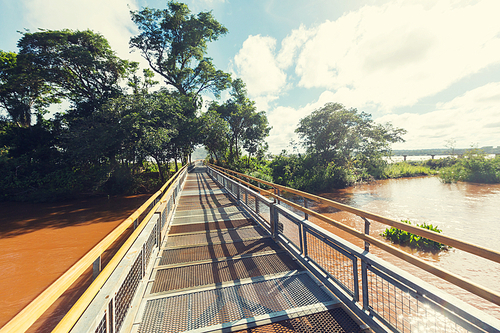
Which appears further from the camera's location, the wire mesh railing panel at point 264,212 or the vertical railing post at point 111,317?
the wire mesh railing panel at point 264,212

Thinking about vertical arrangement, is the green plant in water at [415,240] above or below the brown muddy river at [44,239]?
above

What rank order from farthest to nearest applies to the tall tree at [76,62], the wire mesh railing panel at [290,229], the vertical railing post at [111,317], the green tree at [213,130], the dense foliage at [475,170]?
the green tree at [213,130] < the dense foliage at [475,170] < the tall tree at [76,62] < the wire mesh railing panel at [290,229] < the vertical railing post at [111,317]

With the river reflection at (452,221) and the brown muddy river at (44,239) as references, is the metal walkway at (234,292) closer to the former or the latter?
the brown muddy river at (44,239)

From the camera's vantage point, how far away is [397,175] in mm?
27453

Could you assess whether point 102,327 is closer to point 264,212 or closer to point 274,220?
point 274,220

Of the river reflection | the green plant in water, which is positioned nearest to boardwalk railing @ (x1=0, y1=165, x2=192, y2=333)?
the river reflection

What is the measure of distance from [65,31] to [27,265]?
61.3ft

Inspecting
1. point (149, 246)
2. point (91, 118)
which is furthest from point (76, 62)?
point (149, 246)

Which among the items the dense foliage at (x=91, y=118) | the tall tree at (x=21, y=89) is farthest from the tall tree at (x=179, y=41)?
the tall tree at (x=21, y=89)

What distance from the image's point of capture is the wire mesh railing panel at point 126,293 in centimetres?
210

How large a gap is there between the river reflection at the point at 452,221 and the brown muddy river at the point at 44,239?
Answer: 31.8ft

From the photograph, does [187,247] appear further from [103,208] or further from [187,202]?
[103,208]

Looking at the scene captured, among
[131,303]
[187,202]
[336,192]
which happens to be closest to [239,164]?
[336,192]

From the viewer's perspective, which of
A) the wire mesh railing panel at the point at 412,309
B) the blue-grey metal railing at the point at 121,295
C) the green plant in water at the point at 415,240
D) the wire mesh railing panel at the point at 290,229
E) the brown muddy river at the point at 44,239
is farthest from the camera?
the green plant in water at the point at 415,240
